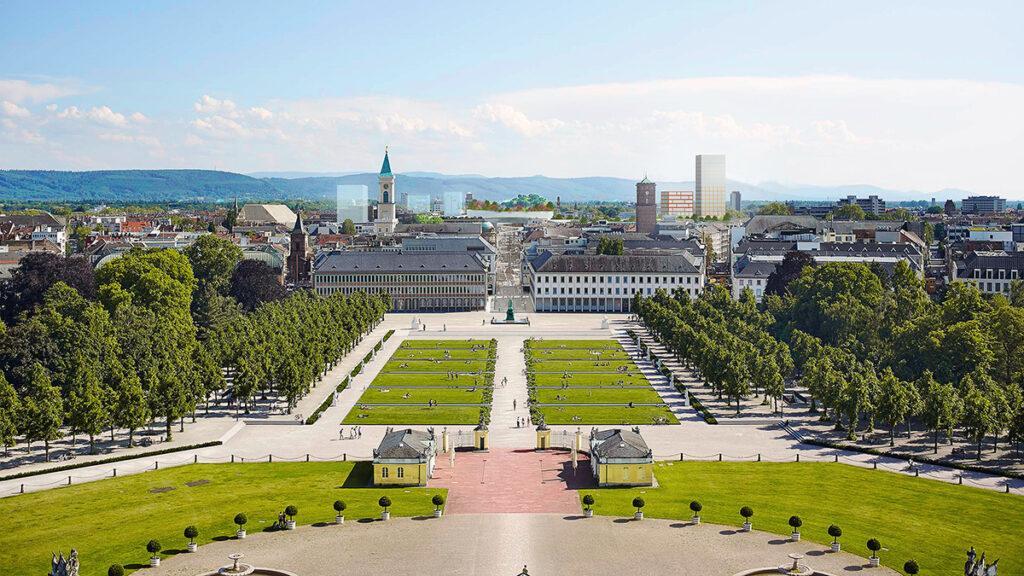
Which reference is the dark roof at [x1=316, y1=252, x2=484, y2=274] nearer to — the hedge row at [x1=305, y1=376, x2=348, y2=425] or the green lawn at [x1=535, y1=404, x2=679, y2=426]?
the hedge row at [x1=305, y1=376, x2=348, y2=425]

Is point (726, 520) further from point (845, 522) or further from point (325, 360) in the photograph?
point (325, 360)

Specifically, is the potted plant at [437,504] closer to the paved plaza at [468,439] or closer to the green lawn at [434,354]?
the paved plaza at [468,439]

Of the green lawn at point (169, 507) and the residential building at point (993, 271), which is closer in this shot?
the green lawn at point (169, 507)

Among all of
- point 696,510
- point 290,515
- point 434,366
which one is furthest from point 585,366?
point 290,515

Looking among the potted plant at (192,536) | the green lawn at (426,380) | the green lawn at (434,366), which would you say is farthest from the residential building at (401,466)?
the green lawn at (434,366)

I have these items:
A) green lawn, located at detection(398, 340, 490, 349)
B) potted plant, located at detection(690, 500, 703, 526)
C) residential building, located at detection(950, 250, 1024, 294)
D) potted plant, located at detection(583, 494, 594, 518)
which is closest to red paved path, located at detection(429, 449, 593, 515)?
potted plant, located at detection(583, 494, 594, 518)
